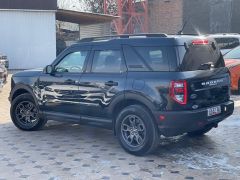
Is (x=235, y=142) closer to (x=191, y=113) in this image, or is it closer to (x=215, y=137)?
(x=215, y=137)

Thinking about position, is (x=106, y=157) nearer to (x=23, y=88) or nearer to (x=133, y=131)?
(x=133, y=131)

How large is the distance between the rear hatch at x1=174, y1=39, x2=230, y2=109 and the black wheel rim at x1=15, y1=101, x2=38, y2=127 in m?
3.47

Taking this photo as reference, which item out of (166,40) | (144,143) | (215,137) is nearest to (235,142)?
(215,137)

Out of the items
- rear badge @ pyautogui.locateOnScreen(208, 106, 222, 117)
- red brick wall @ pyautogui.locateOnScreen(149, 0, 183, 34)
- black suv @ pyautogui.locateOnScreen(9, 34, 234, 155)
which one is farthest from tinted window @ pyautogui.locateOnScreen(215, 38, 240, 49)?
red brick wall @ pyautogui.locateOnScreen(149, 0, 183, 34)

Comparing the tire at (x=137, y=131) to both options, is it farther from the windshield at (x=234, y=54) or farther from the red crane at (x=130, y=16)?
the red crane at (x=130, y=16)

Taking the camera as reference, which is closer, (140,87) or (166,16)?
(140,87)

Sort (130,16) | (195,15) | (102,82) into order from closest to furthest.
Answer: (102,82)
(195,15)
(130,16)

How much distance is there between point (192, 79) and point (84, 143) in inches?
91.6

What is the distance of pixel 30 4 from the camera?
21359 millimetres

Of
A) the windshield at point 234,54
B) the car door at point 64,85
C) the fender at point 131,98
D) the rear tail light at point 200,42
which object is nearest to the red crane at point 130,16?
the windshield at point 234,54

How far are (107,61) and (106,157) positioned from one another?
1.55m

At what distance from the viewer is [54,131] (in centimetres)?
770

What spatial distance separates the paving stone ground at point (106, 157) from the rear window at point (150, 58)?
136 centimetres

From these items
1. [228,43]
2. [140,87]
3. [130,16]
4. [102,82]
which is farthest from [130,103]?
[130,16]
